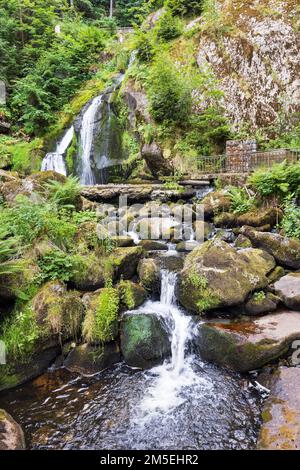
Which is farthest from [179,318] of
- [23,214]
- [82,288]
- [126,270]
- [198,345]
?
[23,214]

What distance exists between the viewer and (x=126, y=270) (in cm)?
673

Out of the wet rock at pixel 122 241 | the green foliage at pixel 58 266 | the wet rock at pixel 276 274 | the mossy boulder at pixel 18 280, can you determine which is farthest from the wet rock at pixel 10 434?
the wet rock at pixel 276 274

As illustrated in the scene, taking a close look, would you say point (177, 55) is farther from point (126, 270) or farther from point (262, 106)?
point (126, 270)

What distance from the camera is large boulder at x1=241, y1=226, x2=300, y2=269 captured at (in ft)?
22.3

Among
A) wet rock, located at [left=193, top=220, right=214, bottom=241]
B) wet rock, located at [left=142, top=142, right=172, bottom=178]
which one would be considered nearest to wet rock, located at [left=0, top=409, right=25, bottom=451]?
wet rock, located at [left=193, top=220, right=214, bottom=241]

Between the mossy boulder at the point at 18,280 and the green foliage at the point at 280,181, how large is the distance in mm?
6767

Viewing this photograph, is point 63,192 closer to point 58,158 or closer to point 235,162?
point 235,162

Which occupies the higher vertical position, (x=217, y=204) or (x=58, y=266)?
(x=217, y=204)

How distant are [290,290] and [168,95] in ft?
33.9

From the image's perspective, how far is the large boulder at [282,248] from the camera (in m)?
6.81

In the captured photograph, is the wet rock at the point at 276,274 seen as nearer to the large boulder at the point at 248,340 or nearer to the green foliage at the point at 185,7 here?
the large boulder at the point at 248,340

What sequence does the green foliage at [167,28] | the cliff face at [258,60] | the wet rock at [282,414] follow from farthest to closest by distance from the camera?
1. the green foliage at [167,28]
2. the cliff face at [258,60]
3. the wet rock at [282,414]

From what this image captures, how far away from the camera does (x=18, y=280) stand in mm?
5516

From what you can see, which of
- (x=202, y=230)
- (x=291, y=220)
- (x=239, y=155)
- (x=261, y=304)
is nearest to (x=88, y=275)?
(x=261, y=304)
